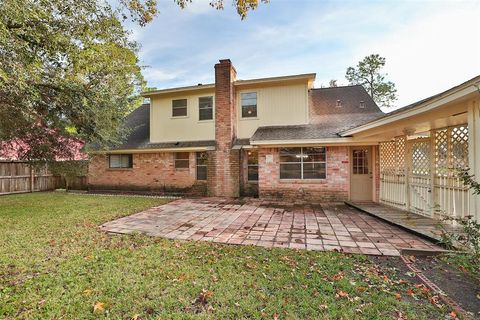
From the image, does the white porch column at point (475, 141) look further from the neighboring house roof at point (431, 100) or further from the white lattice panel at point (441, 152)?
the white lattice panel at point (441, 152)

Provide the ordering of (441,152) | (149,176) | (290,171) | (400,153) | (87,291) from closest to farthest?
(87,291) < (441,152) < (400,153) < (290,171) < (149,176)

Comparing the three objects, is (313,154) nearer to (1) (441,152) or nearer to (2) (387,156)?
(2) (387,156)

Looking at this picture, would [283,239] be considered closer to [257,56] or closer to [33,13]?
[33,13]

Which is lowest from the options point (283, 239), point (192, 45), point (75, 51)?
point (283, 239)

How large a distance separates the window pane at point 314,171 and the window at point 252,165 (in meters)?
2.31

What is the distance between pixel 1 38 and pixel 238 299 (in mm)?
5578

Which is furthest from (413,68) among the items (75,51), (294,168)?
(75,51)

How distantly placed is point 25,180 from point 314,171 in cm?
1533

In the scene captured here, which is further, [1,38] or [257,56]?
[257,56]

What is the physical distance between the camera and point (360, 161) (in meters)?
9.76

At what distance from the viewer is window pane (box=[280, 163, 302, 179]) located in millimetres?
10188

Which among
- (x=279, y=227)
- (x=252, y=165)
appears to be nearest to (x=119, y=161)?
(x=252, y=165)

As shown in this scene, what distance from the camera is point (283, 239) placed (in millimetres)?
5012

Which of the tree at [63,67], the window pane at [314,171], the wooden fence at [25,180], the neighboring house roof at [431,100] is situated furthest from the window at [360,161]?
the wooden fence at [25,180]
